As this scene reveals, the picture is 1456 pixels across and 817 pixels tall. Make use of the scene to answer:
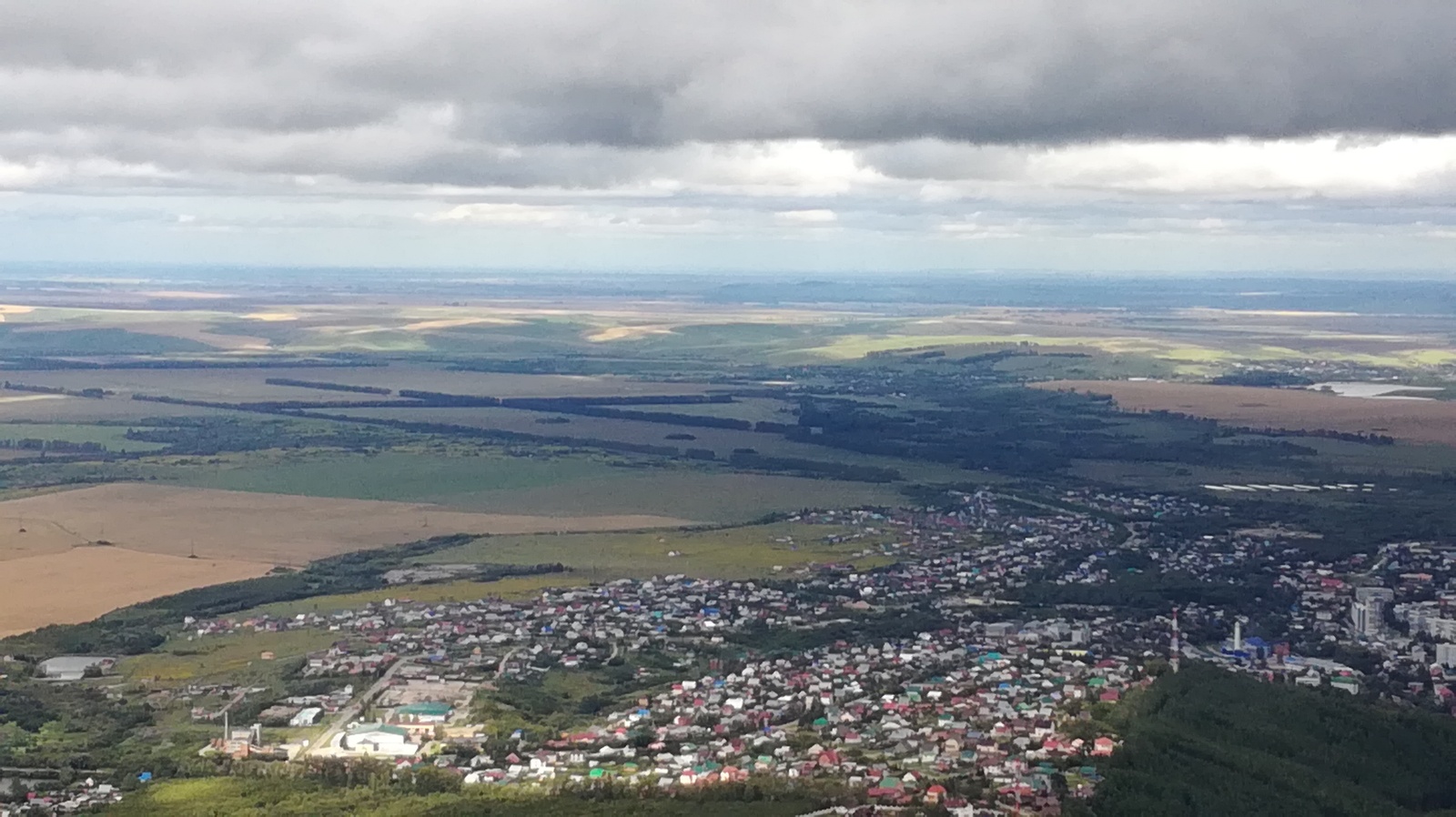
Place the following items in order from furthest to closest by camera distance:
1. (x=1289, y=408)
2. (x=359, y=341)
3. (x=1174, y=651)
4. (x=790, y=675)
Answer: (x=359, y=341) < (x=1289, y=408) < (x=1174, y=651) < (x=790, y=675)

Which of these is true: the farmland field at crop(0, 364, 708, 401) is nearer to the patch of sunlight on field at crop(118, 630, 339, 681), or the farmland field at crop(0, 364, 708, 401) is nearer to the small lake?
the small lake

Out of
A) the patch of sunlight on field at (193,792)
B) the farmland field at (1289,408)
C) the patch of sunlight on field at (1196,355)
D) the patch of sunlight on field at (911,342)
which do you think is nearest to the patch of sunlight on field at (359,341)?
the patch of sunlight on field at (911,342)

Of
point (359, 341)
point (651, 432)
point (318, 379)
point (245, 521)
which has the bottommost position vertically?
point (245, 521)

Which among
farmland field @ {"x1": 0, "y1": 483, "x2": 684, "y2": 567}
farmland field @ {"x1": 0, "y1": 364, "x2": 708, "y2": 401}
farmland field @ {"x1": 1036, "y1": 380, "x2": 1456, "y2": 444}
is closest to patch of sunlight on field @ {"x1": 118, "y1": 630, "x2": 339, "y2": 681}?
farmland field @ {"x1": 0, "y1": 483, "x2": 684, "y2": 567}

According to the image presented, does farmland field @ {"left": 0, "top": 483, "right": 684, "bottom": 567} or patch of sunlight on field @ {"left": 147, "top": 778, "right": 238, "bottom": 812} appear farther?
farmland field @ {"left": 0, "top": 483, "right": 684, "bottom": 567}

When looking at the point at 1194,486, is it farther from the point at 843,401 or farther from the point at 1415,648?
the point at 843,401

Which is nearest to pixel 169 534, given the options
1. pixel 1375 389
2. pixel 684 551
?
pixel 684 551

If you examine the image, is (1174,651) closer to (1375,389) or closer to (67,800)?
(67,800)
